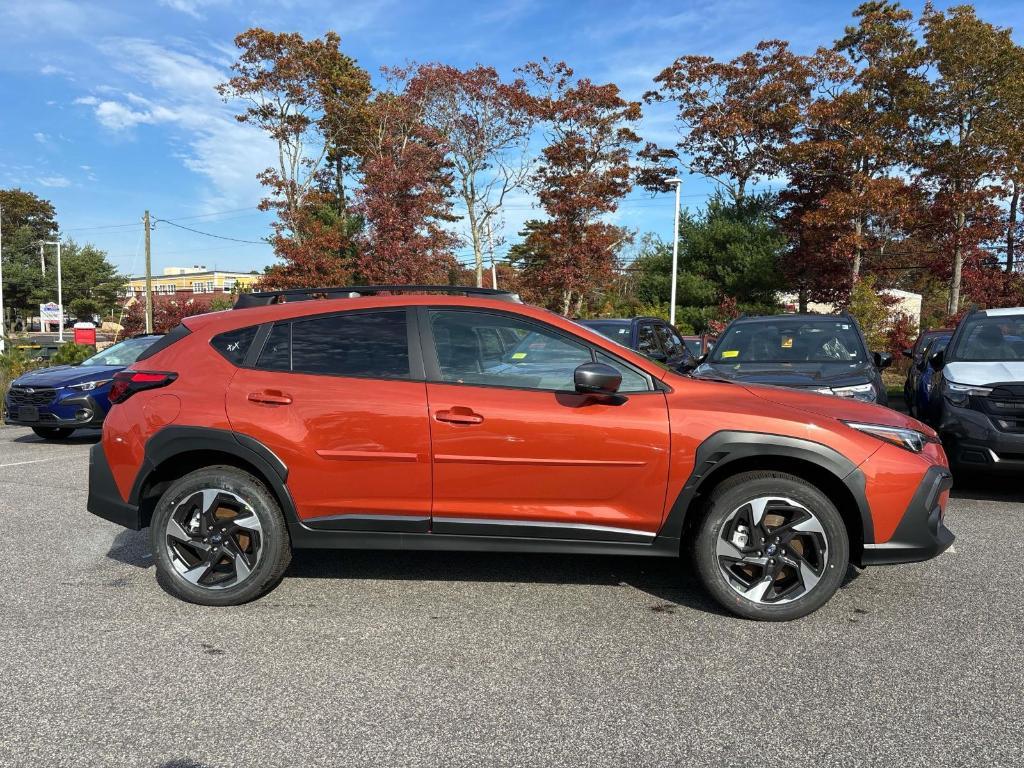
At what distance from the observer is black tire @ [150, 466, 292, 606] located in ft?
12.9

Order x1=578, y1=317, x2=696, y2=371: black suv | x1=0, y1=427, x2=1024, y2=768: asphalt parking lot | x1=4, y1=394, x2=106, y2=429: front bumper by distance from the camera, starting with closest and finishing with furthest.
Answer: x1=0, y1=427, x2=1024, y2=768: asphalt parking lot < x1=4, y1=394, x2=106, y2=429: front bumper < x1=578, y1=317, x2=696, y2=371: black suv

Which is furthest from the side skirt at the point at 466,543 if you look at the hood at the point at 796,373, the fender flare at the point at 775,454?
the hood at the point at 796,373

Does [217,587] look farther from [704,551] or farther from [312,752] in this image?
[704,551]

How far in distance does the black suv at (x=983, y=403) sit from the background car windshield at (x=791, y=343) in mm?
912

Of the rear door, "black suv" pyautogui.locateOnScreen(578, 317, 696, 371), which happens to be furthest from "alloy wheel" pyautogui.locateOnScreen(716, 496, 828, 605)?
"black suv" pyautogui.locateOnScreen(578, 317, 696, 371)

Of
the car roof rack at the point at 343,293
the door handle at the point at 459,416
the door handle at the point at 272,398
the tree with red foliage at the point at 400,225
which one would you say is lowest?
the door handle at the point at 459,416

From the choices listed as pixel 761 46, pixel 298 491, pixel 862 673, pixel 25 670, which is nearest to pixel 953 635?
pixel 862 673

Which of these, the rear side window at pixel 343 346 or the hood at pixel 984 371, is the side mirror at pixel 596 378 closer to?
the rear side window at pixel 343 346

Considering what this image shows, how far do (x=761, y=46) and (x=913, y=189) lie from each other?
8.92m

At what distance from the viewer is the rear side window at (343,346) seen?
395cm

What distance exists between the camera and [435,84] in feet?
91.1

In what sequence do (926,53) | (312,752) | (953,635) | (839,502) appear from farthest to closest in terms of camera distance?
1. (926,53)
2. (839,502)
3. (953,635)
4. (312,752)

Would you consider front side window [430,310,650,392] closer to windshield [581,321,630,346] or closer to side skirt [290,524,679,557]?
side skirt [290,524,679,557]

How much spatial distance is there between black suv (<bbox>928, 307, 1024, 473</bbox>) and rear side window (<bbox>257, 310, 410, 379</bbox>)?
500cm
